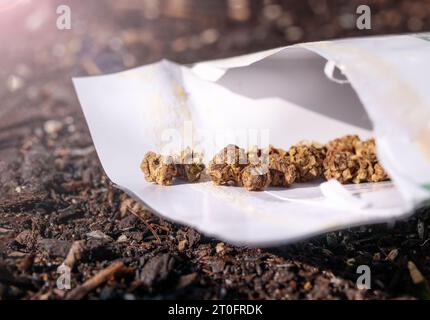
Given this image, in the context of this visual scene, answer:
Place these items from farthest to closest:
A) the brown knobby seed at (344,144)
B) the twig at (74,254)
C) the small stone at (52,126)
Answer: the small stone at (52,126) → the brown knobby seed at (344,144) → the twig at (74,254)

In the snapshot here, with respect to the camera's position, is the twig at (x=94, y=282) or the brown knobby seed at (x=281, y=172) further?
the brown knobby seed at (x=281, y=172)

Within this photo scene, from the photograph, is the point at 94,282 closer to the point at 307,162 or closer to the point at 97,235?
the point at 97,235

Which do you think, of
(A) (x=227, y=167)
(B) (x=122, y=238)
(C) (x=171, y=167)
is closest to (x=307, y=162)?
(A) (x=227, y=167)

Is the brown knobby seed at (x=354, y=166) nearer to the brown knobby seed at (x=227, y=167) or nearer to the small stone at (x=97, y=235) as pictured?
the brown knobby seed at (x=227, y=167)

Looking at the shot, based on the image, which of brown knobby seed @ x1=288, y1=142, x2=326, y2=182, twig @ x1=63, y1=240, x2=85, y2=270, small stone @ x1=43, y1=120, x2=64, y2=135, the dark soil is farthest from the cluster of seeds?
small stone @ x1=43, y1=120, x2=64, y2=135

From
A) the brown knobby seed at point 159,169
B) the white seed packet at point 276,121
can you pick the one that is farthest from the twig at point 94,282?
the brown knobby seed at point 159,169

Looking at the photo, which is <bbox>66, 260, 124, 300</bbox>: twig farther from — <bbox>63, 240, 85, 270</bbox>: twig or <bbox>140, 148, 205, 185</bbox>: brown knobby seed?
<bbox>140, 148, 205, 185</bbox>: brown knobby seed

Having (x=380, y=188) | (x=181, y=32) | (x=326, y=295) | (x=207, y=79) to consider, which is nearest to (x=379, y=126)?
(x=380, y=188)
